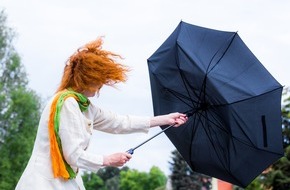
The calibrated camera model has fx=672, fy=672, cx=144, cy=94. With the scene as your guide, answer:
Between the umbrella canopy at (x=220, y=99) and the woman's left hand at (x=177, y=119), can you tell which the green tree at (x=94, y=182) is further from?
the woman's left hand at (x=177, y=119)

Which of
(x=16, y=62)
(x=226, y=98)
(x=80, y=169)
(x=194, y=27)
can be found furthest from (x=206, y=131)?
(x=16, y=62)

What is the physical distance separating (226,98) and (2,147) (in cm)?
3799

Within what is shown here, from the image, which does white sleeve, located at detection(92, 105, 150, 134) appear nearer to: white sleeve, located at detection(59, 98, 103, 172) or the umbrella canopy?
white sleeve, located at detection(59, 98, 103, 172)

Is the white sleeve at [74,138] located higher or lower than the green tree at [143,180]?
higher

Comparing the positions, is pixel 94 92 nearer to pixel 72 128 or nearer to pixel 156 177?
pixel 72 128

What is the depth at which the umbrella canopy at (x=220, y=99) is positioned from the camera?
563cm

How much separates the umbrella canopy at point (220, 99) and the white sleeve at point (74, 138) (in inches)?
54.9

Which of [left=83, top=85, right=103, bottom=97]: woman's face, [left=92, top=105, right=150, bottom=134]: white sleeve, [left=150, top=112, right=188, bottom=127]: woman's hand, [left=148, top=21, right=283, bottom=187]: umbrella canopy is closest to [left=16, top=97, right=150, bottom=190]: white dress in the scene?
[left=83, top=85, right=103, bottom=97]: woman's face

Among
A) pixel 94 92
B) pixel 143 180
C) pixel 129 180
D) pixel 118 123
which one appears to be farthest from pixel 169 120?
pixel 129 180

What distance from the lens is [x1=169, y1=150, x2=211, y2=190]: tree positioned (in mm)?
46688

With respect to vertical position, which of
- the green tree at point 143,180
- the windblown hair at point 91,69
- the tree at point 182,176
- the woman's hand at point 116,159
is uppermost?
the windblown hair at point 91,69

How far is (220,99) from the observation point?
18.3 ft

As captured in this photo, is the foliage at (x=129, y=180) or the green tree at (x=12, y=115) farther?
the foliage at (x=129, y=180)

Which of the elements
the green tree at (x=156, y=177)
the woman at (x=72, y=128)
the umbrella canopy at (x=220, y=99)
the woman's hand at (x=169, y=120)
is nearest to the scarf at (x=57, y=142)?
the woman at (x=72, y=128)
